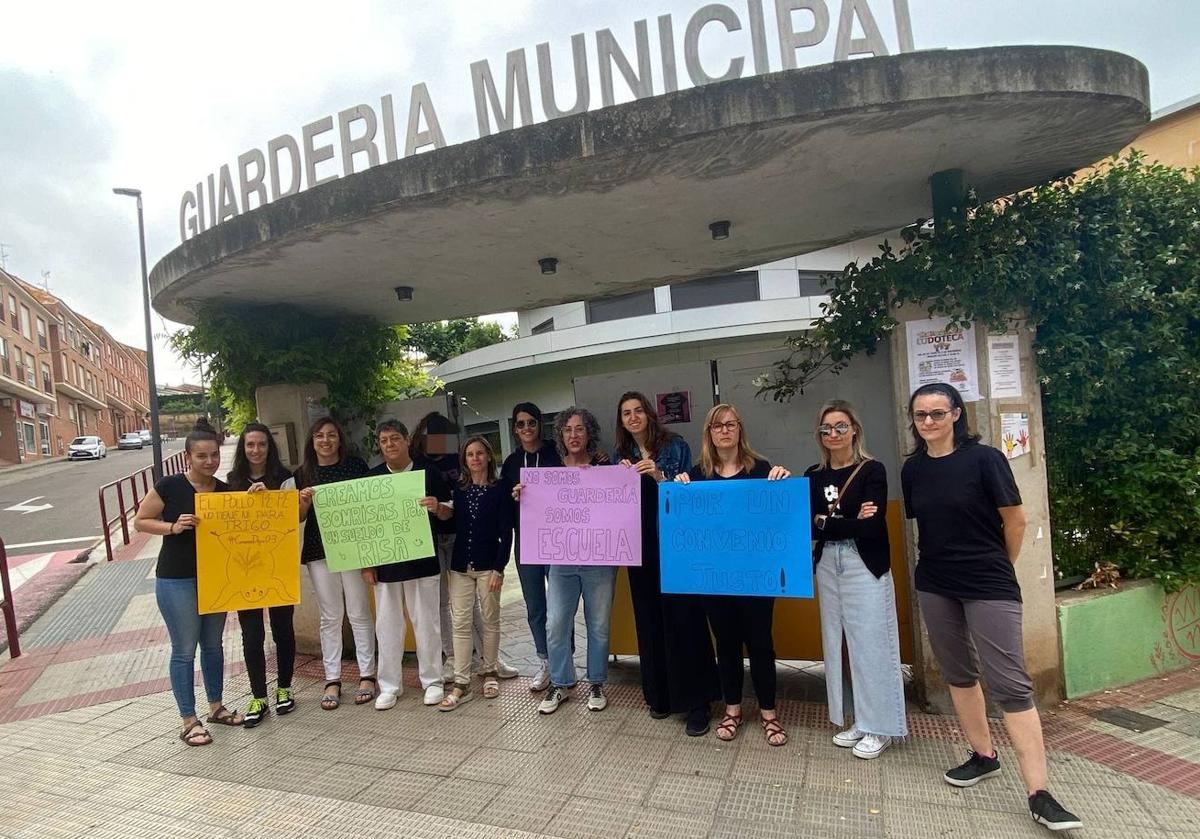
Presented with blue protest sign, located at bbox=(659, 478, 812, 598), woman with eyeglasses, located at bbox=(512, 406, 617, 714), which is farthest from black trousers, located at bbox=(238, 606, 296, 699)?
blue protest sign, located at bbox=(659, 478, 812, 598)

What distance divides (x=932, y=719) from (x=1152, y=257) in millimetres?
2949

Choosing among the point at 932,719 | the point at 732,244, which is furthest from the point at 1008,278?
the point at 932,719

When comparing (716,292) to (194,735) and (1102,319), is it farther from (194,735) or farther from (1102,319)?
(194,735)

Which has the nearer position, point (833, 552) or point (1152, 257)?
point (833, 552)

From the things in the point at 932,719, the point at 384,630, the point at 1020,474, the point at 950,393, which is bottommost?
the point at 932,719

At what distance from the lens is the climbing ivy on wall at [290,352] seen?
18.2ft

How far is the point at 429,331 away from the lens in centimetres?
2859

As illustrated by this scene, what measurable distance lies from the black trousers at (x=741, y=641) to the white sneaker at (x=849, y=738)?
36cm

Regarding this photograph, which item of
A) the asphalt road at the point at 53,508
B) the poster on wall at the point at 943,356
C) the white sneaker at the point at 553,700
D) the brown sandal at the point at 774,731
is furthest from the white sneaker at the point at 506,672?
the asphalt road at the point at 53,508

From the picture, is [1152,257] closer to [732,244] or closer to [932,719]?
[732,244]

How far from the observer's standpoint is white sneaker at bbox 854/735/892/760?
338 centimetres

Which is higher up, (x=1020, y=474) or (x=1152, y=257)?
(x=1152, y=257)

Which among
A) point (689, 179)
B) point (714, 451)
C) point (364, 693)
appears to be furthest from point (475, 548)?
point (689, 179)

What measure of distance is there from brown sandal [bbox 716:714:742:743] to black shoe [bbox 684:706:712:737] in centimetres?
7
